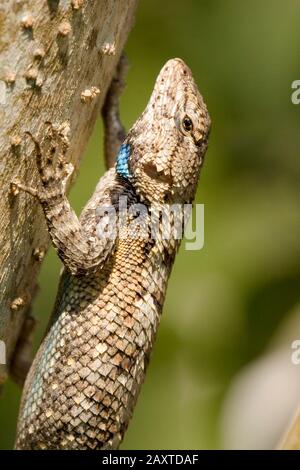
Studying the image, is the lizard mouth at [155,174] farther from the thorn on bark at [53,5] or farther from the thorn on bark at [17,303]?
the thorn on bark at [53,5]

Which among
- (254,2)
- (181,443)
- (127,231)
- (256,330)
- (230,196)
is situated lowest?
(181,443)

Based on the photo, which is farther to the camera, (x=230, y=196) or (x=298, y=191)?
(x=298, y=191)

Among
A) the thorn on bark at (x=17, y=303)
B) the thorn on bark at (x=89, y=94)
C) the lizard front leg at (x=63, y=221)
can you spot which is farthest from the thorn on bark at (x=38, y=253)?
the thorn on bark at (x=89, y=94)

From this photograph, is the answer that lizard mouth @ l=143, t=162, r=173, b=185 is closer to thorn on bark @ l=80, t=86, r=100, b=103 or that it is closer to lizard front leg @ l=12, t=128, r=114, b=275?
lizard front leg @ l=12, t=128, r=114, b=275

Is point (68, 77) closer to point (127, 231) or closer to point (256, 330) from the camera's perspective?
point (127, 231)
